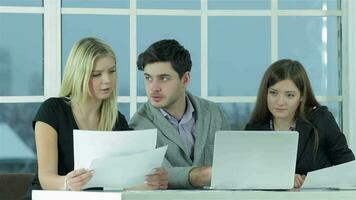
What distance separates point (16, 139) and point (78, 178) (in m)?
1.88

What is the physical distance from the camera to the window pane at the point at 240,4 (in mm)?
4578

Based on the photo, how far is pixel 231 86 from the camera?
15.0 feet

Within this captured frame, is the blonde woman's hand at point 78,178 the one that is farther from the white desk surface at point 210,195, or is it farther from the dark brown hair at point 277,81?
the dark brown hair at point 277,81

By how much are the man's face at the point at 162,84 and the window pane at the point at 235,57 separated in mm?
1184

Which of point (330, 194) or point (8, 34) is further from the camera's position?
point (8, 34)

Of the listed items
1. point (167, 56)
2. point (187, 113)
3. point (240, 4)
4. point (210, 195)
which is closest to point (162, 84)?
point (167, 56)

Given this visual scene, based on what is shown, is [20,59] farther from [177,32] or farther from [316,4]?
[316,4]

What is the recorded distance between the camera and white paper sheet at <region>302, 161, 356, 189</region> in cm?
272

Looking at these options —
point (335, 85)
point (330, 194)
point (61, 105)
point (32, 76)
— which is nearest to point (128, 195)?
point (330, 194)

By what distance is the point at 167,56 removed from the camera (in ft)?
10.9

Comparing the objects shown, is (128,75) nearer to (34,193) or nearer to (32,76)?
(32,76)

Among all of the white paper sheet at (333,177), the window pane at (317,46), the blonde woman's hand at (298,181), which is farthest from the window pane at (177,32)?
the white paper sheet at (333,177)

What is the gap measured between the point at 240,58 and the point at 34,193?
2165 mm

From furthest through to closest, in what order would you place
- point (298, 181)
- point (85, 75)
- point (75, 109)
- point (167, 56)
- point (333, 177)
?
point (167, 56) < point (75, 109) < point (85, 75) < point (298, 181) < point (333, 177)
